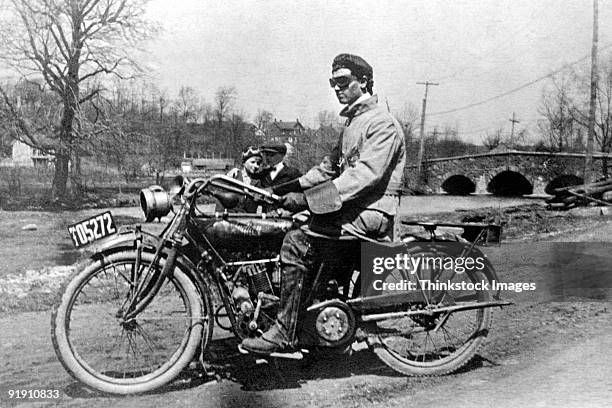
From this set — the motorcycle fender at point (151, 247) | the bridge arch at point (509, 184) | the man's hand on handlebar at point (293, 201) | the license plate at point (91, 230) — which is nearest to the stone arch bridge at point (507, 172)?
the bridge arch at point (509, 184)

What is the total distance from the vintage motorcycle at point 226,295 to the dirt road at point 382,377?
116mm

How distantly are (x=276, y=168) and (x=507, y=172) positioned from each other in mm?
17483

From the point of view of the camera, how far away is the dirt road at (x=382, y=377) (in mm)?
2672

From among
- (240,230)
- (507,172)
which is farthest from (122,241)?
(507,172)

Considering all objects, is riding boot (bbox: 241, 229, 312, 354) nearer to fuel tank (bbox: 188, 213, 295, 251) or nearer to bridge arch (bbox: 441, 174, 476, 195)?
fuel tank (bbox: 188, 213, 295, 251)

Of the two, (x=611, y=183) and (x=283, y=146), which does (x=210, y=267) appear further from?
(x=611, y=183)

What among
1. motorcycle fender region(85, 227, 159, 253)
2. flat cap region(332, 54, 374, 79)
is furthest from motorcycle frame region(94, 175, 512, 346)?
flat cap region(332, 54, 374, 79)

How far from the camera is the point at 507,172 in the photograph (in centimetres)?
2002

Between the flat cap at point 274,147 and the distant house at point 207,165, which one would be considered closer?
the flat cap at point 274,147

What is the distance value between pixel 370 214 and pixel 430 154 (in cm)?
616

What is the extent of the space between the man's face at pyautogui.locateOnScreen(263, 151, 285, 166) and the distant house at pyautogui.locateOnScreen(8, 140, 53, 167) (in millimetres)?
1940

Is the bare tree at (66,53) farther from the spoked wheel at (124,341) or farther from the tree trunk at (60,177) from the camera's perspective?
the spoked wheel at (124,341)

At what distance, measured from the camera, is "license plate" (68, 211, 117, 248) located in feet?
8.96

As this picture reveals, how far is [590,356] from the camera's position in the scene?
3268 mm
